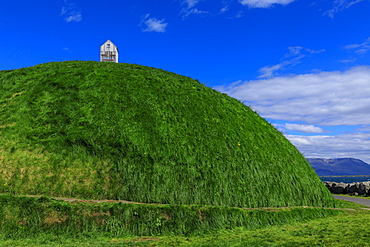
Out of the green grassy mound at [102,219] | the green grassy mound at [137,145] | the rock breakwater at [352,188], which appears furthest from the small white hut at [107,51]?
the rock breakwater at [352,188]

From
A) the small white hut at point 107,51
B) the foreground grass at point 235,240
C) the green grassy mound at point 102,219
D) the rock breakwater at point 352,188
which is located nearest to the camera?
the foreground grass at point 235,240

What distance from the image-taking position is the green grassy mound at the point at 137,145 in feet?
40.2

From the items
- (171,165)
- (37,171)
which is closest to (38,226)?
(37,171)

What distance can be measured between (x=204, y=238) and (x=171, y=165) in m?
4.09

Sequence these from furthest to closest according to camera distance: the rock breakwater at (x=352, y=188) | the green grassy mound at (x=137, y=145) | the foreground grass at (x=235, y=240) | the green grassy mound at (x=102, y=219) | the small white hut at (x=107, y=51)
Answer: the small white hut at (x=107, y=51) → the rock breakwater at (x=352, y=188) → the green grassy mound at (x=137, y=145) → the green grassy mound at (x=102, y=219) → the foreground grass at (x=235, y=240)

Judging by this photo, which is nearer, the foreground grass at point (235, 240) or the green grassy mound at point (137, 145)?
the foreground grass at point (235, 240)

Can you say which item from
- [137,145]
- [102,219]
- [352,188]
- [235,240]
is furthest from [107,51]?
[352,188]

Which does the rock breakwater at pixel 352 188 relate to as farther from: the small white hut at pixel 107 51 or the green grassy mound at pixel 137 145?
the small white hut at pixel 107 51

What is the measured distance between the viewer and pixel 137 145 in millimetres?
13812

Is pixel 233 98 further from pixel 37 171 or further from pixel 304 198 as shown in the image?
pixel 37 171

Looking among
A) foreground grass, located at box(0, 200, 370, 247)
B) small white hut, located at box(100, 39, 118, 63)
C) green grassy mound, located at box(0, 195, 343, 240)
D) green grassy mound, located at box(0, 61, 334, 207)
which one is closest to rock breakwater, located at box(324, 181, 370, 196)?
green grassy mound, located at box(0, 61, 334, 207)

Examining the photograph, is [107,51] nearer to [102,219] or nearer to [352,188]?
[102,219]

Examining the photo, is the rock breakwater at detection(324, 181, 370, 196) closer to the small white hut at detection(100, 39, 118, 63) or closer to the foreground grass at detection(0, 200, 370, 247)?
the foreground grass at detection(0, 200, 370, 247)

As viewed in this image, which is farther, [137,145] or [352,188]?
[352,188]
